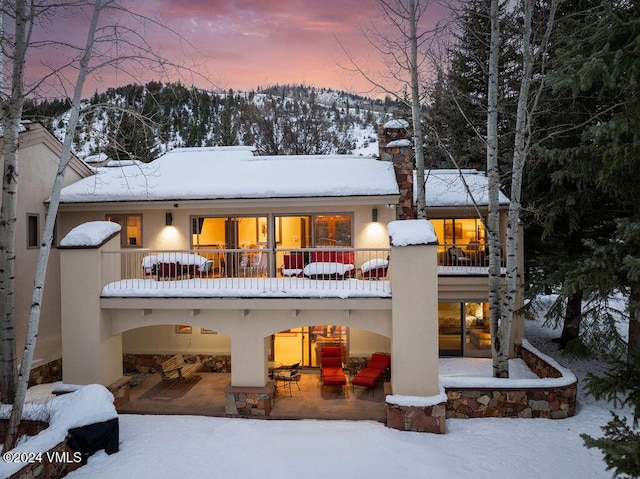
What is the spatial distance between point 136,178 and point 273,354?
722 centimetres

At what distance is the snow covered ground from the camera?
7703 mm

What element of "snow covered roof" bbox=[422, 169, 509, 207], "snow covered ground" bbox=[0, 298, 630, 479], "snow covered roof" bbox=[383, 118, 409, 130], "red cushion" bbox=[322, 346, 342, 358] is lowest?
"snow covered ground" bbox=[0, 298, 630, 479]

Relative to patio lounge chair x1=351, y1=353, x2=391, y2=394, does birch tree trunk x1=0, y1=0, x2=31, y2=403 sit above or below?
above

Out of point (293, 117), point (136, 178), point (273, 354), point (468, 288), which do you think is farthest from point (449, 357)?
point (293, 117)

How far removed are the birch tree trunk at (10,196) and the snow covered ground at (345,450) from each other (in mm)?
2772

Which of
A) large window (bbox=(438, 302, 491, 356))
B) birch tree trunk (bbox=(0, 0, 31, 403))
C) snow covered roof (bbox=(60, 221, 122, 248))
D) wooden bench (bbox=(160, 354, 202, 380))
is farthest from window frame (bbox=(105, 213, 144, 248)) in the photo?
large window (bbox=(438, 302, 491, 356))

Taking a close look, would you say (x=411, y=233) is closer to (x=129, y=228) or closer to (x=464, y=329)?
(x=464, y=329)

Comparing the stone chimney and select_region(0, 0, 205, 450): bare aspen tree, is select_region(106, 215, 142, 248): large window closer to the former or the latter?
select_region(0, 0, 205, 450): bare aspen tree

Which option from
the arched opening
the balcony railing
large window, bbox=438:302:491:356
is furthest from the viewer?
large window, bbox=438:302:491:356

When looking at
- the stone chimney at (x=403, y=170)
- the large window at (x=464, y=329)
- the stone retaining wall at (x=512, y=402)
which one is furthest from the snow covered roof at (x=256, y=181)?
the stone retaining wall at (x=512, y=402)

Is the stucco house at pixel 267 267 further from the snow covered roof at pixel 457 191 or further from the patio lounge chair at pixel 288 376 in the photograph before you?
the patio lounge chair at pixel 288 376

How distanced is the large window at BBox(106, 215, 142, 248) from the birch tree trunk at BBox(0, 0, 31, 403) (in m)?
4.55

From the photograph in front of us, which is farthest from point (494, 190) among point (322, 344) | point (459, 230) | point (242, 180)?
point (242, 180)

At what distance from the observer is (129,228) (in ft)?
45.9
